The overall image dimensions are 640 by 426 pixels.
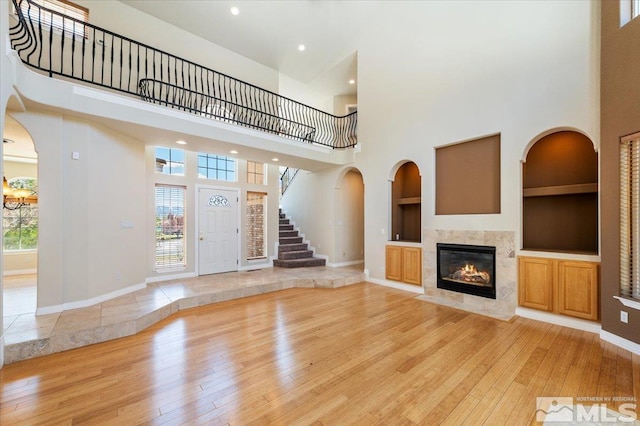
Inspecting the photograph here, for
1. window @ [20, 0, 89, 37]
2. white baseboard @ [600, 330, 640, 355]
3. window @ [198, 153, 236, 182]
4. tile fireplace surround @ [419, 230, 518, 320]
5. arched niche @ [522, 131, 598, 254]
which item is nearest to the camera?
white baseboard @ [600, 330, 640, 355]

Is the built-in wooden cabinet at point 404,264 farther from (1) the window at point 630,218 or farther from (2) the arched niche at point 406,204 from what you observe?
(1) the window at point 630,218

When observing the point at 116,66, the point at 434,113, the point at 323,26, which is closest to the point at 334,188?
the point at 434,113

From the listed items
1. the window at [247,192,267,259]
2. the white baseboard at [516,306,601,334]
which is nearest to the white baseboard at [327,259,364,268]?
the window at [247,192,267,259]

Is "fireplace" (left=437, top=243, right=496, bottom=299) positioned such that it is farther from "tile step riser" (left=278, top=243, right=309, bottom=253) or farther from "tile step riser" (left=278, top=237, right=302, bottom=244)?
"tile step riser" (left=278, top=237, right=302, bottom=244)

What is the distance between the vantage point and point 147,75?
5.75 m

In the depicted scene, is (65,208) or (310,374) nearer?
(310,374)

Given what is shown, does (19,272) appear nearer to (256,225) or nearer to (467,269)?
(256,225)

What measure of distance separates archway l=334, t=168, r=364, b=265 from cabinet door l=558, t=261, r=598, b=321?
16.1 feet

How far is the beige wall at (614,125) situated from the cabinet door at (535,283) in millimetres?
580

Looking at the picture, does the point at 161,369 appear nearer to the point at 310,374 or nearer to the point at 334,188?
the point at 310,374

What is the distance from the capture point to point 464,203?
494cm

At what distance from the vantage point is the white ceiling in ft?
19.1

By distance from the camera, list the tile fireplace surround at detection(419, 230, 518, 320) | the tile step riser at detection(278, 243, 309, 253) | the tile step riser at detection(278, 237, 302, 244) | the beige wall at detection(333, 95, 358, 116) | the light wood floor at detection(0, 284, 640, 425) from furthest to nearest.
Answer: the beige wall at detection(333, 95, 358, 116), the tile step riser at detection(278, 237, 302, 244), the tile step riser at detection(278, 243, 309, 253), the tile fireplace surround at detection(419, 230, 518, 320), the light wood floor at detection(0, 284, 640, 425)

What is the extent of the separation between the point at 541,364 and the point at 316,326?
2.60m
